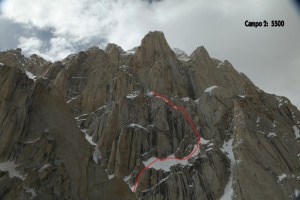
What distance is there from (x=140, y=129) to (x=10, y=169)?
229 ft

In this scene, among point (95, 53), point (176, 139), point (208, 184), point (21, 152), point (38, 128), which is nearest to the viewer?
point (21, 152)

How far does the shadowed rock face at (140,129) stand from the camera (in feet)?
177

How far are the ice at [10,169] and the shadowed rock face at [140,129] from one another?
0.11 meters

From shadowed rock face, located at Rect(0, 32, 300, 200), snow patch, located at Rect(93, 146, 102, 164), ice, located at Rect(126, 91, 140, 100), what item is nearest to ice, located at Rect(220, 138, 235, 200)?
shadowed rock face, located at Rect(0, 32, 300, 200)

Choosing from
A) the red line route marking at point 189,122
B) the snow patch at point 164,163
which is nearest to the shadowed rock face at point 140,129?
the snow patch at point 164,163

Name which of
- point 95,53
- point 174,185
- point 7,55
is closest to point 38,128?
point 174,185

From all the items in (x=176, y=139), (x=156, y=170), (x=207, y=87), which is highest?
(x=207, y=87)

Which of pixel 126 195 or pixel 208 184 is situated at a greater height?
pixel 208 184

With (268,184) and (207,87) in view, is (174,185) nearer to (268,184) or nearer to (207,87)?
(268,184)

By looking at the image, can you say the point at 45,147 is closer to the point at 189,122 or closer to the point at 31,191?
the point at 31,191

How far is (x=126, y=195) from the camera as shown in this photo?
5650 centimetres

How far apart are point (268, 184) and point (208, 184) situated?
13916 mm

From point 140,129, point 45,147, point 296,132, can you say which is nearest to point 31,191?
point 45,147

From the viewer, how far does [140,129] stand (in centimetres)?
11819
